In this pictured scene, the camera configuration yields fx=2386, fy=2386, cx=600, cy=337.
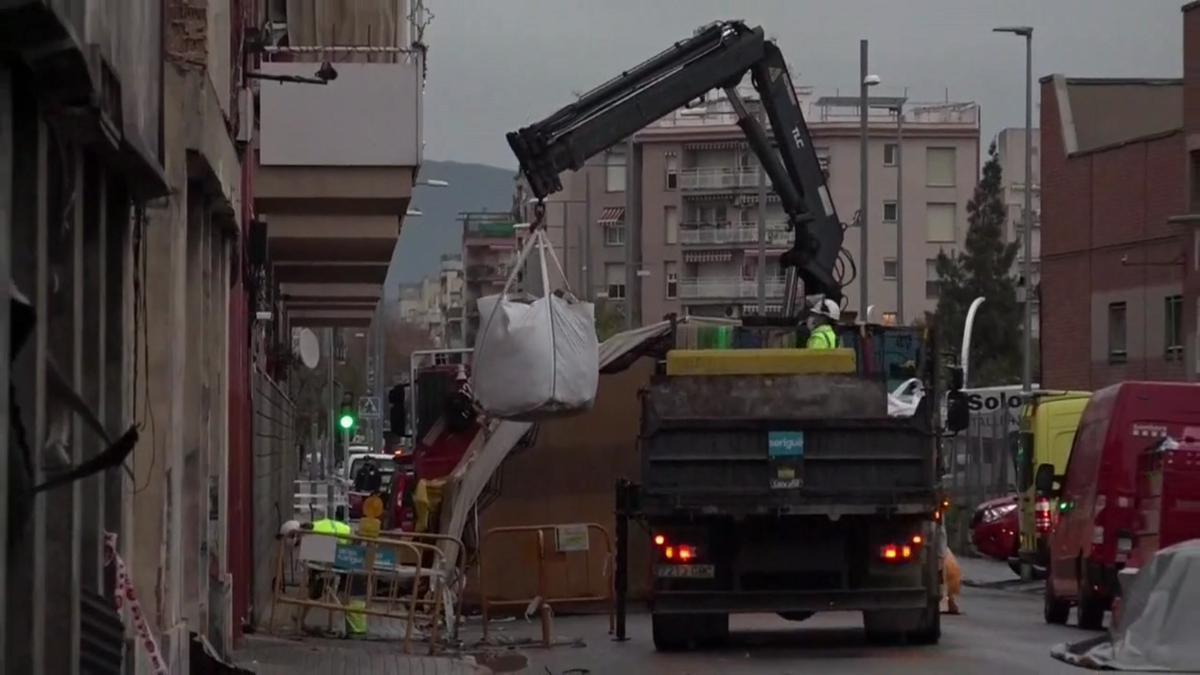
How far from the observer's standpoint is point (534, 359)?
18.0 m

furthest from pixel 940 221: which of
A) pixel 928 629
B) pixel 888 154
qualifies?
pixel 928 629

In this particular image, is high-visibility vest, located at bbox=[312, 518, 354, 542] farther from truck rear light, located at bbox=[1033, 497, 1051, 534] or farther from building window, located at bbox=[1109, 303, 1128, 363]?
building window, located at bbox=[1109, 303, 1128, 363]

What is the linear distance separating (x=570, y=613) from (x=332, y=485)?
19.0m

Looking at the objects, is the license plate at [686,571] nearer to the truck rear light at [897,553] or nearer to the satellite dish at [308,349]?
the truck rear light at [897,553]

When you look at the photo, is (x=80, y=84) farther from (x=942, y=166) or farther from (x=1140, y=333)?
(x=942, y=166)

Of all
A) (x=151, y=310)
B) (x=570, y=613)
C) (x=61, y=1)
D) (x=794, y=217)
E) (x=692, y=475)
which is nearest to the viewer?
(x=61, y=1)

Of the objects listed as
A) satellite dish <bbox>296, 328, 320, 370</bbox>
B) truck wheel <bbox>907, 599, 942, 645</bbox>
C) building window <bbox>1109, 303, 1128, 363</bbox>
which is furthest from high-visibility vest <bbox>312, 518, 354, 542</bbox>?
building window <bbox>1109, 303, 1128, 363</bbox>

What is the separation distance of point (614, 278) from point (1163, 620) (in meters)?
92.8

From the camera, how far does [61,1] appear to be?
26.8ft

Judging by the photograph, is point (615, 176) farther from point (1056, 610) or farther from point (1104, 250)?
point (1056, 610)

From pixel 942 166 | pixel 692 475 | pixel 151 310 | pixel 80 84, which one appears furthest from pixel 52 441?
pixel 942 166

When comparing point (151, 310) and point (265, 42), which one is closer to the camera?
point (151, 310)

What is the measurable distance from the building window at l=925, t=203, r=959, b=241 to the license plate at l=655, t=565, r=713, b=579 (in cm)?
8313

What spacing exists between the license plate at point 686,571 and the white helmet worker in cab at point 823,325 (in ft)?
7.56
